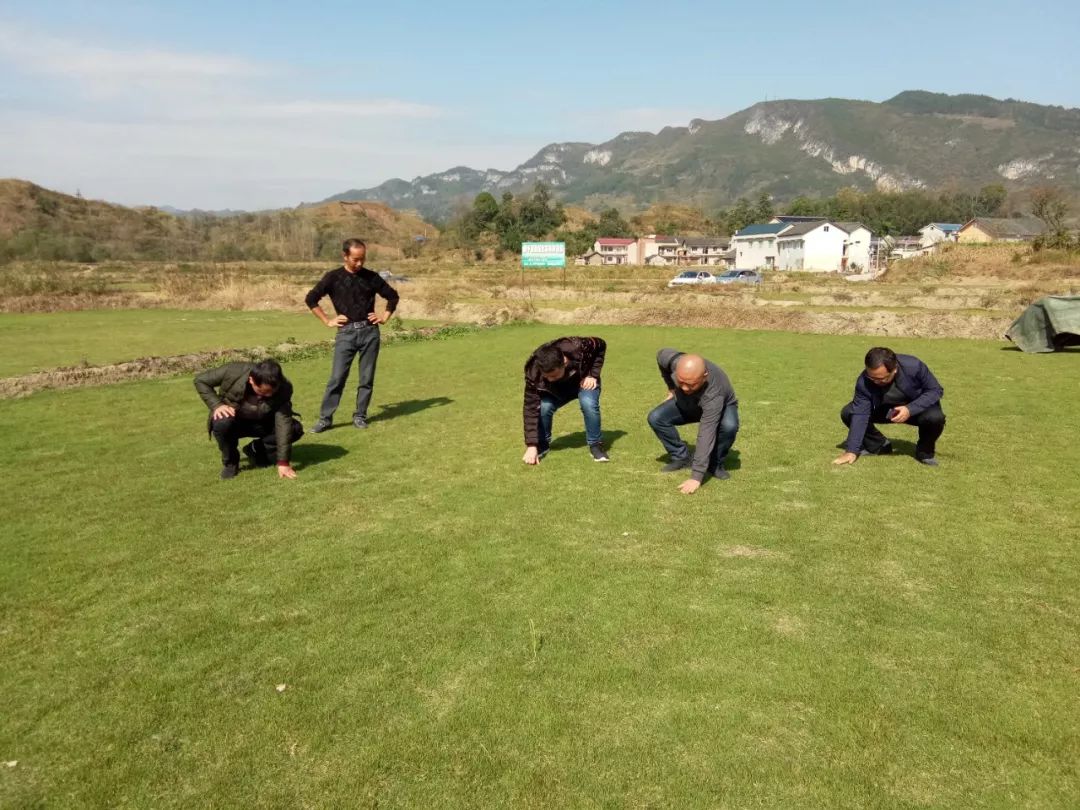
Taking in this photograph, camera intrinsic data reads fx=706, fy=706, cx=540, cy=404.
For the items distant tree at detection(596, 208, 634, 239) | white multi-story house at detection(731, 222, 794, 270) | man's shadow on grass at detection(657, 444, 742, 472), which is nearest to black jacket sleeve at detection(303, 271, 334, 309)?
man's shadow on grass at detection(657, 444, 742, 472)

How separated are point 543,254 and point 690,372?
36.8 m

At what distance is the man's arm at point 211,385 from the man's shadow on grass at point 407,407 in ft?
10.6

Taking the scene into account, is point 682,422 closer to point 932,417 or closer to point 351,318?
point 932,417

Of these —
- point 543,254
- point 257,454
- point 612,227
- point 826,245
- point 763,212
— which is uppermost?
point 763,212

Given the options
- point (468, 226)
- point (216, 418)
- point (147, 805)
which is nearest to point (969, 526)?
point (147, 805)

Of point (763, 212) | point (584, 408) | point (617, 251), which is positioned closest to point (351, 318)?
point (584, 408)

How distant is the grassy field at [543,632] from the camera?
9.18 feet

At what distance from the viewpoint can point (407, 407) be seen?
35.0 ft

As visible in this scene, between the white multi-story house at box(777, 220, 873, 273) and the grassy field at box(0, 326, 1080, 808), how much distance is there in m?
86.9

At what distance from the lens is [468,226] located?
354 ft

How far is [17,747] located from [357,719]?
1400 mm

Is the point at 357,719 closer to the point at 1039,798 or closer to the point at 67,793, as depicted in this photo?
the point at 67,793

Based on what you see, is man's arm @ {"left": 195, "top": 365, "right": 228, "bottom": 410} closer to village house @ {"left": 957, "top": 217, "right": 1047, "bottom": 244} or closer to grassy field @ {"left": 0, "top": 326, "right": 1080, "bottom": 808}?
grassy field @ {"left": 0, "top": 326, "right": 1080, "bottom": 808}

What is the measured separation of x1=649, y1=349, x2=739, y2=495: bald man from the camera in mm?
5977
